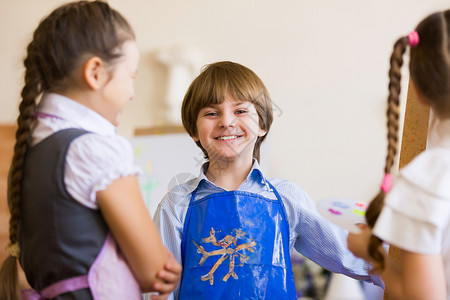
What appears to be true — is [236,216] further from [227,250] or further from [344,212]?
[344,212]

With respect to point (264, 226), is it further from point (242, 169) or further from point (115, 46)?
point (115, 46)

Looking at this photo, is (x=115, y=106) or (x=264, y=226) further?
(x=264, y=226)

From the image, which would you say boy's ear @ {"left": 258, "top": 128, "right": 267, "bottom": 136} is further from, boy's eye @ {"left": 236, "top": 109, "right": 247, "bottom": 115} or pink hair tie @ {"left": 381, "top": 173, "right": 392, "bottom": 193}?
pink hair tie @ {"left": 381, "top": 173, "right": 392, "bottom": 193}

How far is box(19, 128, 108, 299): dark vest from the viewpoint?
28.6 inches

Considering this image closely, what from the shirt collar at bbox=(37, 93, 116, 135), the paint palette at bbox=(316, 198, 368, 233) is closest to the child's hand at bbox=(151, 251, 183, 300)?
the shirt collar at bbox=(37, 93, 116, 135)

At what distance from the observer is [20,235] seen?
805 mm

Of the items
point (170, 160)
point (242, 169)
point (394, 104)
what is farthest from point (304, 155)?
point (394, 104)

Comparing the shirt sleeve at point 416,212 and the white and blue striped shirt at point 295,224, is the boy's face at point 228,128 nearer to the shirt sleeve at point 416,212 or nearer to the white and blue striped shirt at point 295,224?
the white and blue striped shirt at point 295,224

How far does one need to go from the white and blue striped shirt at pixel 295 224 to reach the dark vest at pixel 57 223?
37 cm

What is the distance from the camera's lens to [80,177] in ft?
2.35

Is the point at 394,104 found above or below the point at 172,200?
above

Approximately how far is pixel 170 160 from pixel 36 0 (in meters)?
1.50

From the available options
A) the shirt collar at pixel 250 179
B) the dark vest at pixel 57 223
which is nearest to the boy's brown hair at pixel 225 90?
the shirt collar at pixel 250 179

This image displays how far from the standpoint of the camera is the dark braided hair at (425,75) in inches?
28.7
